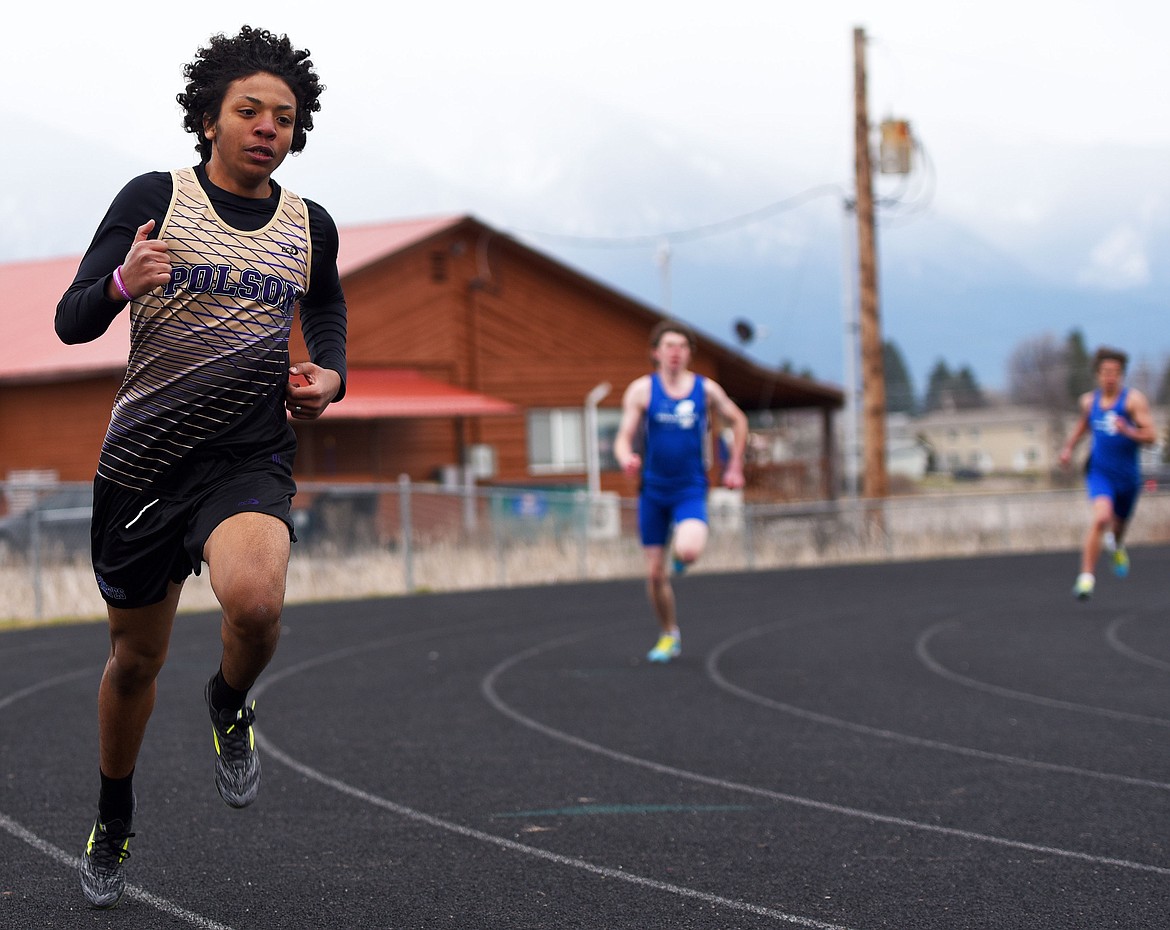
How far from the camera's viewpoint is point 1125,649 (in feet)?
38.3

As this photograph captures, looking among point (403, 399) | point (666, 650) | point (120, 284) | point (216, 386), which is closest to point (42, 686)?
point (666, 650)

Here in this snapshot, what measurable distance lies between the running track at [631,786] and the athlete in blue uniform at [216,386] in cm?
84

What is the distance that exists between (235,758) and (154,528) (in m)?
0.70

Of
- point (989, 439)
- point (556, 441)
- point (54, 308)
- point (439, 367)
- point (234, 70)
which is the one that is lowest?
point (556, 441)

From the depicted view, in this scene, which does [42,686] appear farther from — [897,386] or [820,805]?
[897,386]

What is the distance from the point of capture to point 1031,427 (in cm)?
13300

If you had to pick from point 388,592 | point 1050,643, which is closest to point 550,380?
point 388,592

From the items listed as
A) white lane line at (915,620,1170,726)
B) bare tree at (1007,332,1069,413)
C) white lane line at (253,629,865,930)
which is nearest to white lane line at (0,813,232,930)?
white lane line at (253,629,865,930)

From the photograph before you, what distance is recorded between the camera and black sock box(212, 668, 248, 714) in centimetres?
452

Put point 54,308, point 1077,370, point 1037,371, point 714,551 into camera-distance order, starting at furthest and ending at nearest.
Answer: point 1037,371
point 1077,370
point 54,308
point 714,551

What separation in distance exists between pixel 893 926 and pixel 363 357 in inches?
1031

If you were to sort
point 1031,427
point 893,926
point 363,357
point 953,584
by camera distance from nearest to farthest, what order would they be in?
1. point 893,926
2. point 953,584
3. point 363,357
4. point 1031,427

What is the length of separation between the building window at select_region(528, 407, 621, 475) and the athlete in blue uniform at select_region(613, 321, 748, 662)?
2153 cm

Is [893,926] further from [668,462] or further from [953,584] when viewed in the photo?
[953,584]
